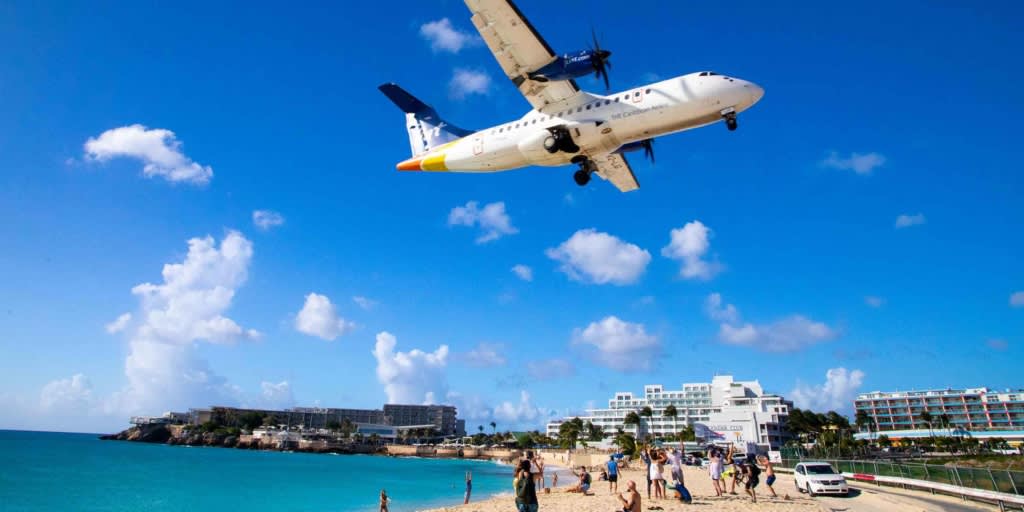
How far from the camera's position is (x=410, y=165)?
84.8 feet

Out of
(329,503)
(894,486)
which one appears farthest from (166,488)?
(894,486)

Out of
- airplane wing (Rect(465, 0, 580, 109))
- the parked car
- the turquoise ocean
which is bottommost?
the turquoise ocean

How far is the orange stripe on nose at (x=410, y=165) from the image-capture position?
2552 centimetres

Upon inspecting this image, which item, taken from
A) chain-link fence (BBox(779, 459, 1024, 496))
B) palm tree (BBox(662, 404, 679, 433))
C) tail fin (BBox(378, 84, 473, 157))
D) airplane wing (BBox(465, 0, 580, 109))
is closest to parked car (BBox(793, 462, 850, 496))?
chain-link fence (BBox(779, 459, 1024, 496))

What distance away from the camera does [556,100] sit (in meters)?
20.7

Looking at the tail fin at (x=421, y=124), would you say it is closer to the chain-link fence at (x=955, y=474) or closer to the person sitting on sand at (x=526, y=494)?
the person sitting on sand at (x=526, y=494)

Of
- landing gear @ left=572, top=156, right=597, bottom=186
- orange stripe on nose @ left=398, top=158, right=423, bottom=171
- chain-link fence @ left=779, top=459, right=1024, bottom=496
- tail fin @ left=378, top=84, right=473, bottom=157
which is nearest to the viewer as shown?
chain-link fence @ left=779, top=459, right=1024, bottom=496

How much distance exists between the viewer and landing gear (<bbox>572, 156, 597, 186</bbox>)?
→ 22453 mm

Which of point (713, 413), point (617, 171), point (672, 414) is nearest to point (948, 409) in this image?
point (672, 414)

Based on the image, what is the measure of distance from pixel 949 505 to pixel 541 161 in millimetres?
18714

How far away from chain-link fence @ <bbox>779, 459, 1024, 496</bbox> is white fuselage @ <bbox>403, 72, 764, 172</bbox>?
13934mm

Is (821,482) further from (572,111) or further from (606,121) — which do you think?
(572,111)

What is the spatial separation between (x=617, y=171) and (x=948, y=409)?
15082cm

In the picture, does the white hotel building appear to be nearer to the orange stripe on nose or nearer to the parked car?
the parked car
